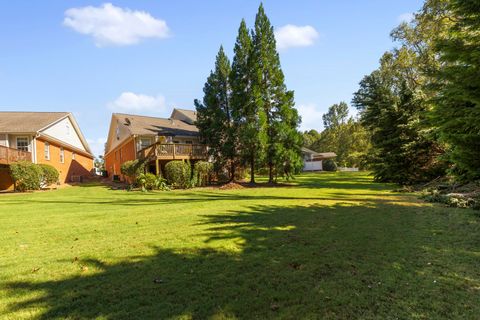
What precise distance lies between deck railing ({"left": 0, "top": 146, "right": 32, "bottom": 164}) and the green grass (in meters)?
13.6

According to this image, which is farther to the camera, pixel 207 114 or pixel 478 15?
pixel 207 114

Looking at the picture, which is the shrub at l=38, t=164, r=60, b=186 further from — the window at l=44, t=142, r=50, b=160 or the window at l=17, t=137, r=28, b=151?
the window at l=44, t=142, r=50, b=160

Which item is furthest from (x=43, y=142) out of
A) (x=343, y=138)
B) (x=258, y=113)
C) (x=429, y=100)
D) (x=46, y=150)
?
(x=343, y=138)

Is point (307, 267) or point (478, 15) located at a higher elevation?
point (478, 15)

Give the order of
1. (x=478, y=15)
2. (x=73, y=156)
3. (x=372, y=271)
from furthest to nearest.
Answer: (x=73, y=156) → (x=478, y=15) → (x=372, y=271)

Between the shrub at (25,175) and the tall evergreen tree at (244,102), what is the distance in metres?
13.4

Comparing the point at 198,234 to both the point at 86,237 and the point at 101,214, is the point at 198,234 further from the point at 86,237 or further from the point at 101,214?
the point at 101,214

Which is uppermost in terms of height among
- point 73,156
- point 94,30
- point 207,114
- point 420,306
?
point 94,30

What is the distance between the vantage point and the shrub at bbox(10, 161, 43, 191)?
16.7 meters

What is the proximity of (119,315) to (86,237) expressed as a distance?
3525 mm

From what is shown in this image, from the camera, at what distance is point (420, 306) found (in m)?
2.86

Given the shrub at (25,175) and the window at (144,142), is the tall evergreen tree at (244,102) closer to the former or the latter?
the window at (144,142)

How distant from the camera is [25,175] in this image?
16859mm

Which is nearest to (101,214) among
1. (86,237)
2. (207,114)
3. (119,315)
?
(86,237)
